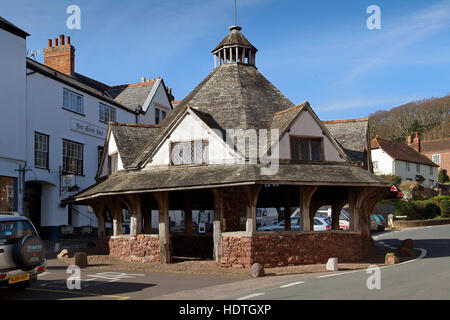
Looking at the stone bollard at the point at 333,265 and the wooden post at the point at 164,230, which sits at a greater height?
the wooden post at the point at 164,230

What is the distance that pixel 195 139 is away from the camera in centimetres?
1923

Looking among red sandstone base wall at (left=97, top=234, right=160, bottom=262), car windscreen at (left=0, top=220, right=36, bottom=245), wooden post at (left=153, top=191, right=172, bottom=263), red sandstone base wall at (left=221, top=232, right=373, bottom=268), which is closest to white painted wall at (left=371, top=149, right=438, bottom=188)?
red sandstone base wall at (left=221, top=232, right=373, bottom=268)

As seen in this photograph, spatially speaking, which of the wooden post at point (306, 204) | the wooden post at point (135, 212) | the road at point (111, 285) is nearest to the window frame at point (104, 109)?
the wooden post at point (135, 212)

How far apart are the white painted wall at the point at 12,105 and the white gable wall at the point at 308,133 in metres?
14.3

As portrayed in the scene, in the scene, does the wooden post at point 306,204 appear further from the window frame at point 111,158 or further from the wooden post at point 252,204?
the window frame at point 111,158

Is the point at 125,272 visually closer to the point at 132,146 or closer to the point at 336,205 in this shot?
the point at 132,146

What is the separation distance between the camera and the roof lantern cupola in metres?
23.9

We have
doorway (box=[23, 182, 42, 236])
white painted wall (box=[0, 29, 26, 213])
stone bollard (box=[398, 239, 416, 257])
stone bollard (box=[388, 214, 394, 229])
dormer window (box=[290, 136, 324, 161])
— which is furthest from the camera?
stone bollard (box=[388, 214, 394, 229])

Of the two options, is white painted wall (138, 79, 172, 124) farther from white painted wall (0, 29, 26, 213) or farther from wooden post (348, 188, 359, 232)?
wooden post (348, 188, 359, 232)

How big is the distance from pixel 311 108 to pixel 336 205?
19.7ft

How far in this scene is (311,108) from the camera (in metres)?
19.4

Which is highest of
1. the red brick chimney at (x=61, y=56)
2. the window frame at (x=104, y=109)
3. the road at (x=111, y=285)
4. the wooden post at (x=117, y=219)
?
the red brick chimney at (x=61, y=56)

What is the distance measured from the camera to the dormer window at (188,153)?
19109mm

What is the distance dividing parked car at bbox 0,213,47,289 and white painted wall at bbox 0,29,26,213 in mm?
13243
